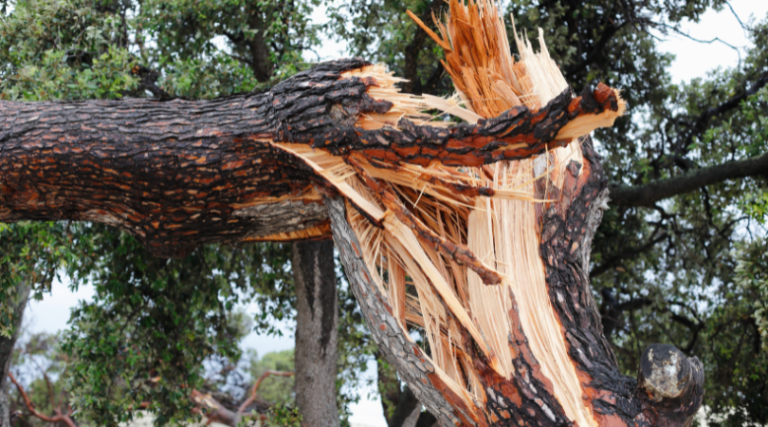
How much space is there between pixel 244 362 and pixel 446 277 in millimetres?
6910

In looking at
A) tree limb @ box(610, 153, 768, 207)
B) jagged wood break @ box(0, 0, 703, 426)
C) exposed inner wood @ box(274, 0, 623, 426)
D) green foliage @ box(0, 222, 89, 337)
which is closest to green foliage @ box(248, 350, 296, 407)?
green foliage @ box(0, 222, 89, 337)

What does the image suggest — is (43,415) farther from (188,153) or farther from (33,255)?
(188,153)

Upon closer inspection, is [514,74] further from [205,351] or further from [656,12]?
[205,351]

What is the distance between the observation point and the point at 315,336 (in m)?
4.44

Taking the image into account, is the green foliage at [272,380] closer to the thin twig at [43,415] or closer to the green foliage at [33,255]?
the thin twig at [43,415]

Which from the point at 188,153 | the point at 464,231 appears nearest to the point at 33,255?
the point at 188,153

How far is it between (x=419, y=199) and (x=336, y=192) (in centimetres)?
38

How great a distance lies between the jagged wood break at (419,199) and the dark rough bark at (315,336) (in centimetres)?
161

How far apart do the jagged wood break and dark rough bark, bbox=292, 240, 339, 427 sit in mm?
1610

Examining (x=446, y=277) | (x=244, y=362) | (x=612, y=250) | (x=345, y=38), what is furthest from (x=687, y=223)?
(x=244, y=362)

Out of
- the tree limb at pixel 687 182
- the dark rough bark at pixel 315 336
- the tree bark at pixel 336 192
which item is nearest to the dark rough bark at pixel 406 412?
the dark rough bark at pixel 315 336

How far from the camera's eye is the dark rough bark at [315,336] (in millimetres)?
4363

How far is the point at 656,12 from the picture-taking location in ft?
16.6

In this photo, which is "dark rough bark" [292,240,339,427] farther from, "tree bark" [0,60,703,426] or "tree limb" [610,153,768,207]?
"tree limb" [610,153,768,207]
